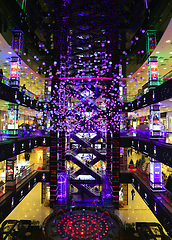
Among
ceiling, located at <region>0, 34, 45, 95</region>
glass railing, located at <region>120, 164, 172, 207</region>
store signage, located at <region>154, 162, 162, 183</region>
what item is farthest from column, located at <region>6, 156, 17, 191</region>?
store signage, located at <region>154, 162, 162, 183</region>

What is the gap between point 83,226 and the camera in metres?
7.51

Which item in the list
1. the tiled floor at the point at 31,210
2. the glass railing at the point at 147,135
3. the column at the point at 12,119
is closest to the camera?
the glass railing at the point at 147,135

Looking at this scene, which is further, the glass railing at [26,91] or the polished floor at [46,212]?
the polished floor at [46,212]

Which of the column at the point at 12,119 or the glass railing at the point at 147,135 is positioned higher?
the column at the point at 12,119

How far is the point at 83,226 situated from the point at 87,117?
939cm

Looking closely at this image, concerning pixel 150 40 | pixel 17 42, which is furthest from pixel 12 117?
pixel 150 40

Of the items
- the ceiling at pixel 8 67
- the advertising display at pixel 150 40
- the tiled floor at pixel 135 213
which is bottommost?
the tiled floor at pixel 135 213

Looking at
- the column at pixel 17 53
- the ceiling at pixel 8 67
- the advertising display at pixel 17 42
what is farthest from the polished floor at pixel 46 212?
the advertising display at pixel 17 42

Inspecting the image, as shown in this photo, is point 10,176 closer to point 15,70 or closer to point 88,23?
point 15,70

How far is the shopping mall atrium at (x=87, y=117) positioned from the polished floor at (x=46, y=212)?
0.23 feet

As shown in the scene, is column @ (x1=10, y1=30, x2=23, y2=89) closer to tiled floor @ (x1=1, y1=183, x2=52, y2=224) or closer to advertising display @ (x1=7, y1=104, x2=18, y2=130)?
advertising display @ (x1=7, y1=104, x2=18, y2=130)

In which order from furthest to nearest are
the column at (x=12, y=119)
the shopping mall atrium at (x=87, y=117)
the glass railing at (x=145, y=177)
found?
the column at (x=12, y=119)
the shopping mall atrium at (x=87, y=117)
the glass railing at (x=145, y=177)

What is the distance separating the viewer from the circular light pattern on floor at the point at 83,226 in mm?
6836

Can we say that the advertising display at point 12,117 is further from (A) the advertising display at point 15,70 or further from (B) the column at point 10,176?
(B) the column at point 10,176
